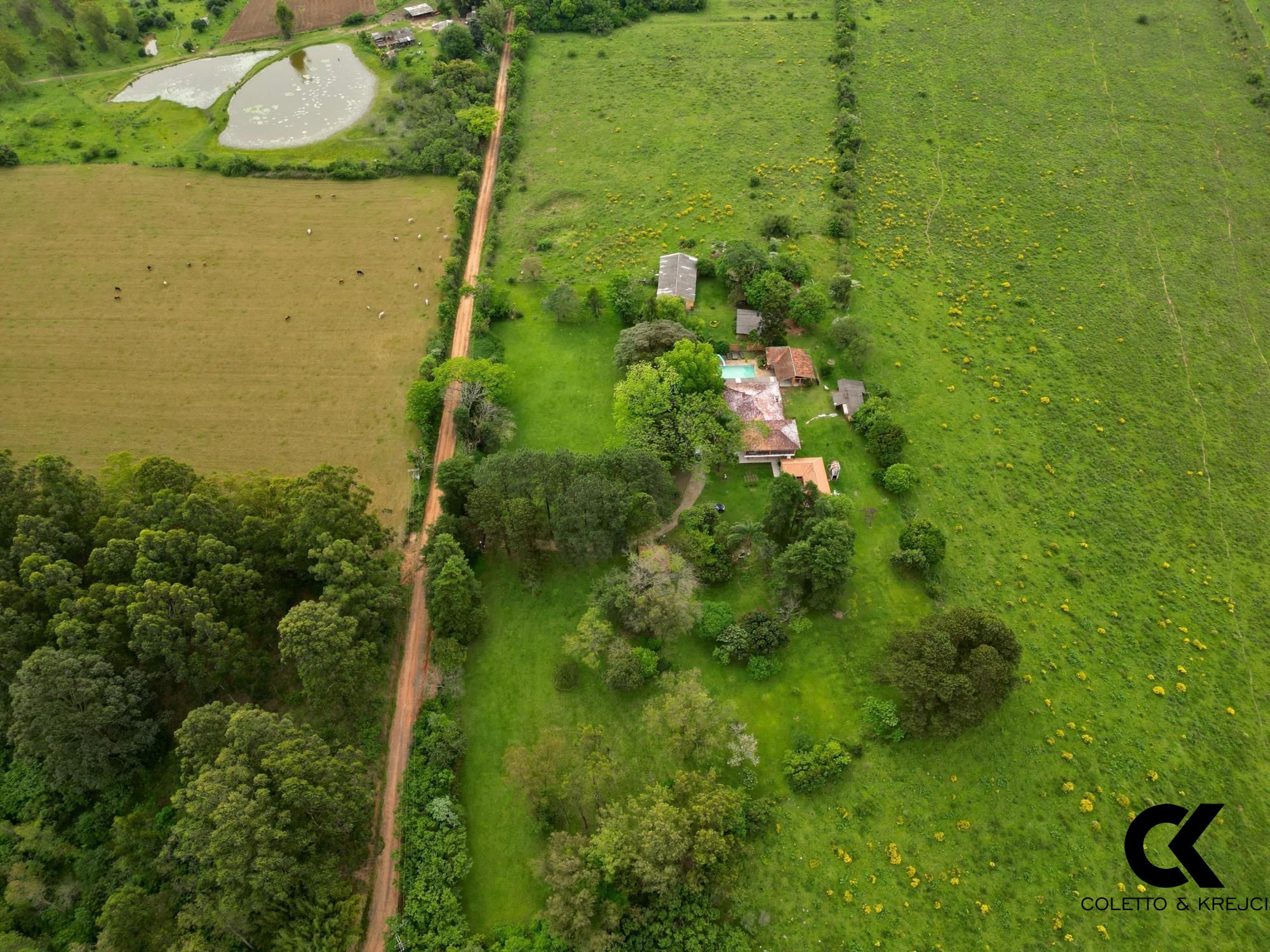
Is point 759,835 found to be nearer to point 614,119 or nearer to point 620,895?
point 620,895

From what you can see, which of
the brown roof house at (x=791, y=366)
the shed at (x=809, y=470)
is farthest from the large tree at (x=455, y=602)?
the brown roof house at (x=791, y=366)

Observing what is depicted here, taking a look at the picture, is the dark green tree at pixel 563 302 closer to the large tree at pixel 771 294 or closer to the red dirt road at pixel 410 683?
the red dirt road at pixel 410 683

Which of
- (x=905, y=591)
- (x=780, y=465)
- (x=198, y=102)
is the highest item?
(x=198, y=102)

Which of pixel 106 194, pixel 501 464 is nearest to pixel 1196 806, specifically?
pixel 501 464

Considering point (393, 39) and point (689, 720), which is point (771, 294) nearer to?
point (689, 720)

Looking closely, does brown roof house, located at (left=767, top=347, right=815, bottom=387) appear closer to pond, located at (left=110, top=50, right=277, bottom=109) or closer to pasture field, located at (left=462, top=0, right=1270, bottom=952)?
pasture field, located at (left=462, top=0, right=1270, bottom=952)

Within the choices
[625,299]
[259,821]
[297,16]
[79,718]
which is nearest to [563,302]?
[625,299]
